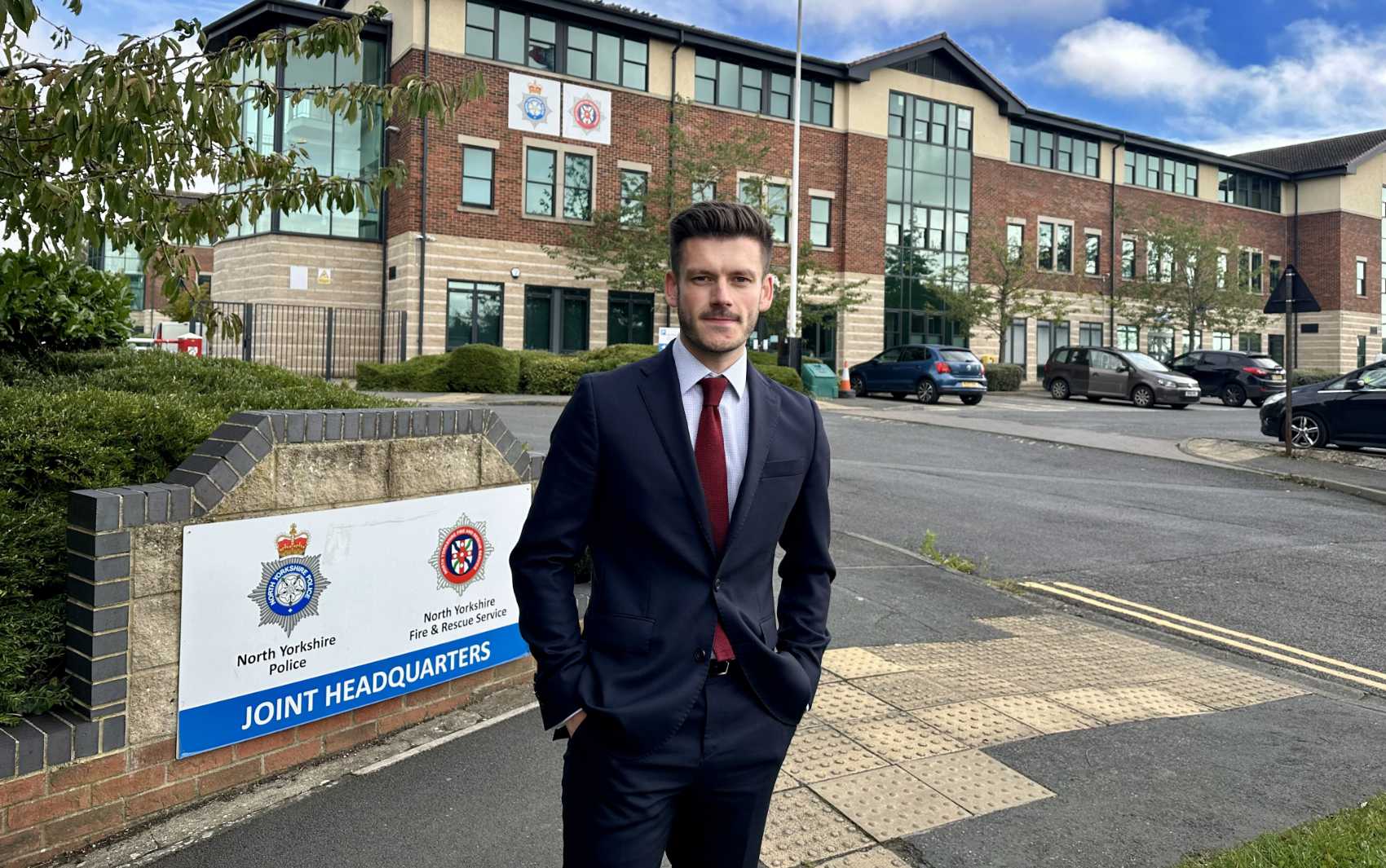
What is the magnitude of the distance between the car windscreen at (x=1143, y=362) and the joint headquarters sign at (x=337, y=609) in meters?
27.5

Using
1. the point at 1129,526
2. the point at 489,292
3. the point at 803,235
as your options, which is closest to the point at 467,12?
the point at 489,292

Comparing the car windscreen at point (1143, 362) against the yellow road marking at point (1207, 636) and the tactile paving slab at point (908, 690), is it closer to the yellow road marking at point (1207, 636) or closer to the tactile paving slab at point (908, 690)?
the yellow road marking at point (1207, 636)

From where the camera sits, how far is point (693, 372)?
94.6 inches

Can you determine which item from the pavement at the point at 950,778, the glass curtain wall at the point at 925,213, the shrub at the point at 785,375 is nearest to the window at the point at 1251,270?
the glass curtain wall at the point at 925,213

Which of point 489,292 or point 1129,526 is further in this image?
point 489,292

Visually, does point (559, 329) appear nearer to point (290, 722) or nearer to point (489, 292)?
point (489, 292)

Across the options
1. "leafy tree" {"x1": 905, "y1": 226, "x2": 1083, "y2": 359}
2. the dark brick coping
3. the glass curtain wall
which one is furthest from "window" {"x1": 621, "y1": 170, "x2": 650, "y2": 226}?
the dark brick coping

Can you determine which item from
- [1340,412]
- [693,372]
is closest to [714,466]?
[693,372]

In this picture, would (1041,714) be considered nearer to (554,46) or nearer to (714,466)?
(714,466)

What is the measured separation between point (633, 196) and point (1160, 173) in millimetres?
28154

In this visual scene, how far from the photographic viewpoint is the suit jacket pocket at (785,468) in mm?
2408

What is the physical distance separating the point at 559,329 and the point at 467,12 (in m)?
9.22

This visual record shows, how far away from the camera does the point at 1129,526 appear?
34.5 ft

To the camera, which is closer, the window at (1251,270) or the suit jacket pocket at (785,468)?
the suit jacket pocket at (785,468)
